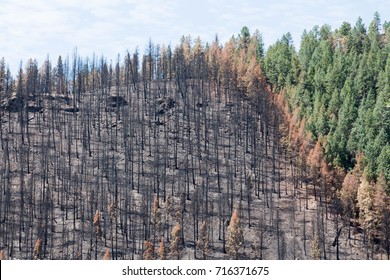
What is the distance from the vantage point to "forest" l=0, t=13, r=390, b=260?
Answer: 141 meters

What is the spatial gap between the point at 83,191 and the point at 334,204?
51.6 meters

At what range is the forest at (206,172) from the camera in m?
141

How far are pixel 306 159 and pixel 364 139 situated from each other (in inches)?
502

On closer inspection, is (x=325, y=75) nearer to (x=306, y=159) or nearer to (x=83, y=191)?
(x=306, y=159)

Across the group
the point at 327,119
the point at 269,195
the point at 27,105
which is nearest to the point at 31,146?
the point at 27,105

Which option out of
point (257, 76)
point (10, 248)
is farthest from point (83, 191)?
point (257, 76)

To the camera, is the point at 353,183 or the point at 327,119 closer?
the point at 353,183

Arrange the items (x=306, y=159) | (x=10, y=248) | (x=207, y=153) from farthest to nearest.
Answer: (x=207, y=153)
(x=306, y=159)
(x=10, y=248)

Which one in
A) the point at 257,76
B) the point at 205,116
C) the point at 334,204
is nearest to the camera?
the point at 334,204

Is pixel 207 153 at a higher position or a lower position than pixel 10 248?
higher

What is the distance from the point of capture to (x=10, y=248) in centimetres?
14062

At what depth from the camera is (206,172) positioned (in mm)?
164875

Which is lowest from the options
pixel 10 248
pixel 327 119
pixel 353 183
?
pixel 10 248

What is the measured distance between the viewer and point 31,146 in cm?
17488
